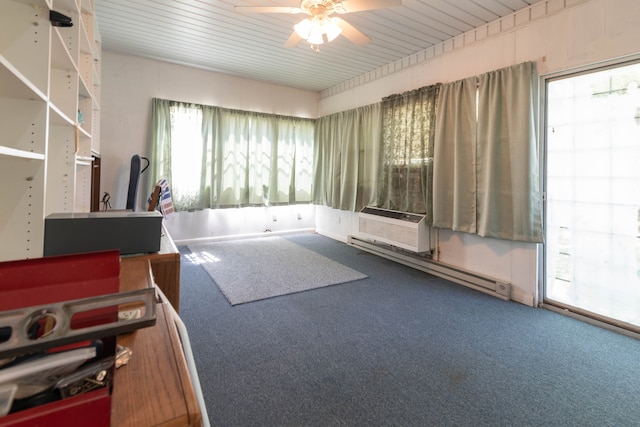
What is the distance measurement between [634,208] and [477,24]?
2144 mm

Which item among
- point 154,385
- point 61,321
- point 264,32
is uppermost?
point 264,32

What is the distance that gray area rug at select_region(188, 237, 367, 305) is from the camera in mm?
2959

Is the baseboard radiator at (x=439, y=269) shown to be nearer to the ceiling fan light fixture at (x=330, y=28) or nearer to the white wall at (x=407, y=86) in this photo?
the white wall at (x=407, y=86)

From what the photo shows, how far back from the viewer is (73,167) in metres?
Result: 1.88

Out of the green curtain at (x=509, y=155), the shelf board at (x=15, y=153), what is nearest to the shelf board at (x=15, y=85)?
the shelf board at (x=15, y=153)

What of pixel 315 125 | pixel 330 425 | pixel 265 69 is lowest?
pixel 330 425

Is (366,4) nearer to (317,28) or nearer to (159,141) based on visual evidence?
(317,28)

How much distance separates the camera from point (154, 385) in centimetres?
48

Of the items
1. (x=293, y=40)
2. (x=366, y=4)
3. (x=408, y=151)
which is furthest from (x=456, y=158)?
(x=293, y=40)

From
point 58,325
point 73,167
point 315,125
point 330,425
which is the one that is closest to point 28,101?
point 73,167

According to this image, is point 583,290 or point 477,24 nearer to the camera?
point 583,290

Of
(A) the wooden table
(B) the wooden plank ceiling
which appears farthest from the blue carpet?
(B) the wooden plank ceiling

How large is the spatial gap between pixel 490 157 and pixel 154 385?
10.2 ft

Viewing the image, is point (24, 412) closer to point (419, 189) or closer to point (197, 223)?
point (419, 189)
